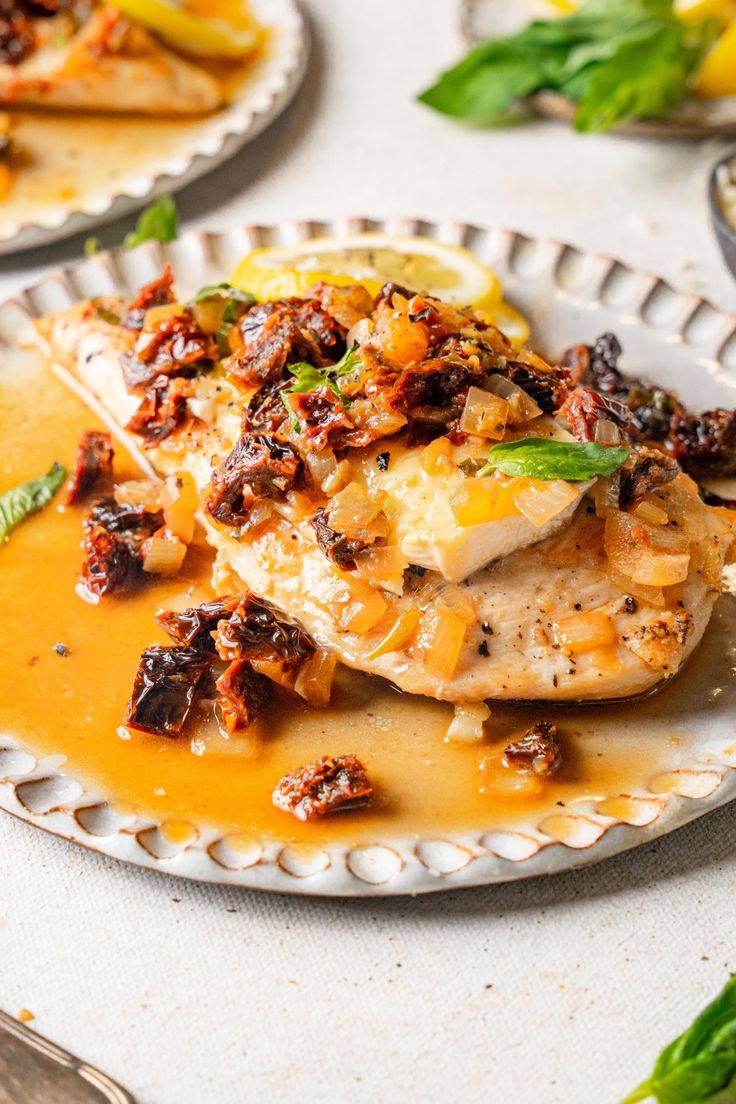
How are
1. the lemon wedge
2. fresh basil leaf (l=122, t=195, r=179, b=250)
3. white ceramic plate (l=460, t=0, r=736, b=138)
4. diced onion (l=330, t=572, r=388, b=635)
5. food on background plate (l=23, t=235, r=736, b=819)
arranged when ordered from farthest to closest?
white ceramic plate (l=460, t=0, r=736, b=138) → the lemon wedge → fresh basil leaf (l=122, t=195, r=179, b=250) → diced onion (l=330, t=572, r=388, b=635) → food on background plate (l=23, t=235, r=736, b=819)

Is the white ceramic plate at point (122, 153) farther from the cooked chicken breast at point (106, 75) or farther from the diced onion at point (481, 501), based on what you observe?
the diced onion at point (481, 501)

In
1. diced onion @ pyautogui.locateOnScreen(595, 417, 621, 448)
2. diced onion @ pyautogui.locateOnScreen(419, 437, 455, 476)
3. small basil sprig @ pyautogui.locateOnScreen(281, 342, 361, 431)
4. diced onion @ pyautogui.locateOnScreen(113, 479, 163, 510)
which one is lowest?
diced onion @ pyautogui.locateOnScreen(113, 479, 163, 510)

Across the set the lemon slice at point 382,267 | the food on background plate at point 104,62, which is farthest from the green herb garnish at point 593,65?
the lemon slice at point 382,267

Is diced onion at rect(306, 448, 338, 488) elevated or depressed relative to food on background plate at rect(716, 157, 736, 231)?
depressed

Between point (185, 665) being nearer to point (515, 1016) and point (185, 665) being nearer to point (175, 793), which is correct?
point (175, 793)

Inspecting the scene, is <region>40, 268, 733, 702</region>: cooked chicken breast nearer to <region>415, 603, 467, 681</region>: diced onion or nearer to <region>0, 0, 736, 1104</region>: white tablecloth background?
<region>415, 603, 467, 681</region>: diced onion

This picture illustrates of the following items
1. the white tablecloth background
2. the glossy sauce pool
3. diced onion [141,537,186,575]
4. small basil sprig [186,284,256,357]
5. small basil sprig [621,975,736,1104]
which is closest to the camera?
small basil sprig [621,975,736,1104]

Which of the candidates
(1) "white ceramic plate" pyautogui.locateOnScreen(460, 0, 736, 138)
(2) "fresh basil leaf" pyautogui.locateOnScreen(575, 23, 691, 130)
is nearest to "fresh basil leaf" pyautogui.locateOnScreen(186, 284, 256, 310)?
(2) "fresh basil leaf" pyautogui.locateOnScreen(575, 23, 691, 130)
